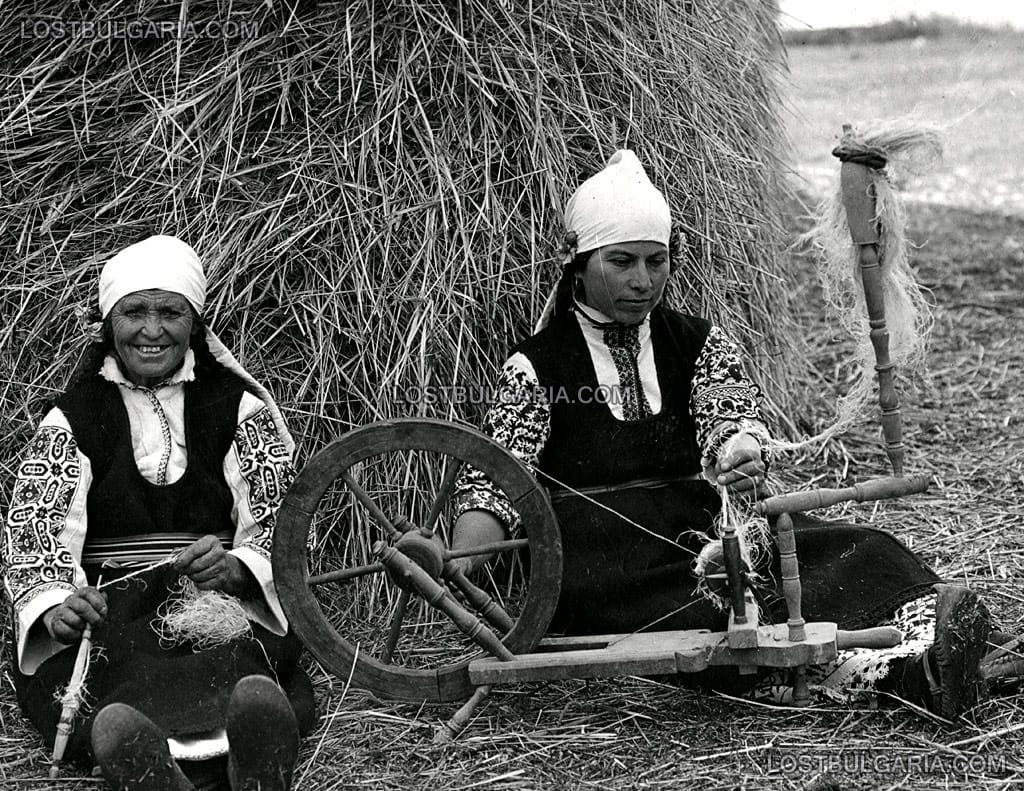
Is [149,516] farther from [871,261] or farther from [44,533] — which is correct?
[871,261]

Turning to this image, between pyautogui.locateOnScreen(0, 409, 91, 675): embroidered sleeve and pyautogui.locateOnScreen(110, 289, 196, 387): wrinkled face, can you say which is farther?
pyautogui.locateOnScreen(110, 289, 196, 387): wrinkled face

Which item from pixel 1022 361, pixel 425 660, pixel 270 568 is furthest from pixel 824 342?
pixel 270 568

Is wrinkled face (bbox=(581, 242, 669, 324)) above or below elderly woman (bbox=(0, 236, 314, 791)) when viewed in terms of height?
above

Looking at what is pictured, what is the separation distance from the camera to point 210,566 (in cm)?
246

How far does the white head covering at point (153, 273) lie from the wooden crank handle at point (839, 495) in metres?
1.19

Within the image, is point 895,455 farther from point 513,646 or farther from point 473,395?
point 473,395

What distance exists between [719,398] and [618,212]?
0.44 meters

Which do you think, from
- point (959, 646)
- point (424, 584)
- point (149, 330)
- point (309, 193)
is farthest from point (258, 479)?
point (959, 646)

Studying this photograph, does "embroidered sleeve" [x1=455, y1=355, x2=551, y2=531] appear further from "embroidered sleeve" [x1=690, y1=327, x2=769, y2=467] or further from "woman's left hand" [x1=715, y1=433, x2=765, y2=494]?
"woman's left hand" [x1=715, y1=433, x2=765, y2=494]

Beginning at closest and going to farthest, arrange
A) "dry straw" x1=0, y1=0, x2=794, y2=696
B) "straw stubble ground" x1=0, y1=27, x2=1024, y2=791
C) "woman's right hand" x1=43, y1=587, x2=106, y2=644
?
"straw stubble ground" x1=0, y1=27, x2=1024, y2=791 → "woman's right hand" x1=43, y1=587, x2=106, y2=644 → "dry straw" x1=0, y1=0, x2=794, y2=696

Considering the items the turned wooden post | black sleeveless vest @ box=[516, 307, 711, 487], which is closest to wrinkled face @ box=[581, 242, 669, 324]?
black sleeveless vest @ box=[516, 307, 711, 487]

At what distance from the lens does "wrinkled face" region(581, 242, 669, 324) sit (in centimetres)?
269

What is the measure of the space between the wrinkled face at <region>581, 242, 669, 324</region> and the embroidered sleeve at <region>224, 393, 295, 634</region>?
2.40ft

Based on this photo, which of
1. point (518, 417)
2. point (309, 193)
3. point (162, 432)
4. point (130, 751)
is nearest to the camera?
point (130, 751)
